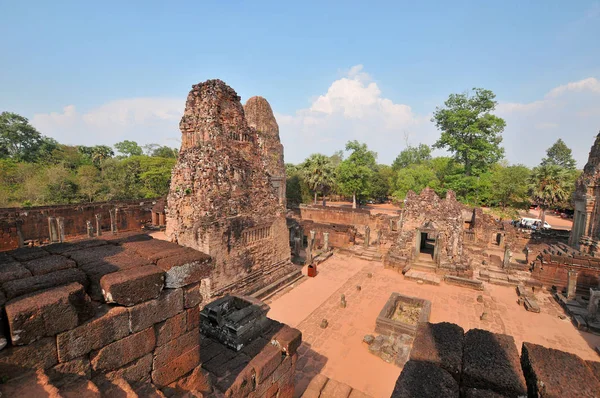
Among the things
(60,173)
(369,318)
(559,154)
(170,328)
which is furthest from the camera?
(559,154)

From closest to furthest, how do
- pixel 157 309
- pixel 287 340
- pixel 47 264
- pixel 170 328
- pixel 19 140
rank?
1. pixel 47 264
2. pixel 157 309
3. pixel 170 328
4. pixel 287 340
5. pixel 19 140

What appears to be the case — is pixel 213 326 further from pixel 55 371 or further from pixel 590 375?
pixel 590 375

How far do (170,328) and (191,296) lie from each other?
39 centimetres

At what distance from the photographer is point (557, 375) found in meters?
2.73

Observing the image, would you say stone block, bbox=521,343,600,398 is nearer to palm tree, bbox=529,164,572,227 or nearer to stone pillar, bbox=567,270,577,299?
stone pillar, bbox=567,270,577,299

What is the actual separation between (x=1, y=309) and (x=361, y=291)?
38.1ft

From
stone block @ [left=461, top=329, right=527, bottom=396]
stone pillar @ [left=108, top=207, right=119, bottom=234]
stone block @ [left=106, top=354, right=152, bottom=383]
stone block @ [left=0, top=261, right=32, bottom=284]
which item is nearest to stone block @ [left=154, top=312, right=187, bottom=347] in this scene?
stone block @ [left=106, top=354, right=152, bottom=383]

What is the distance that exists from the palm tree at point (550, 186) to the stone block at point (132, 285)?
2939cm

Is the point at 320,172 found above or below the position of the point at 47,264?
above

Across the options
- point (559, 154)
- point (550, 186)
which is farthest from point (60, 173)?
point (559, 154)

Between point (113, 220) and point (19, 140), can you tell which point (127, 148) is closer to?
point (19, 140)

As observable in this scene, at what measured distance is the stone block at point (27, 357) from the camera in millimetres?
2114

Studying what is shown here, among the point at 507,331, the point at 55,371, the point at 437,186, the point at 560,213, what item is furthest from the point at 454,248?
the point at 560,213

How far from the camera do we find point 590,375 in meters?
2.75
